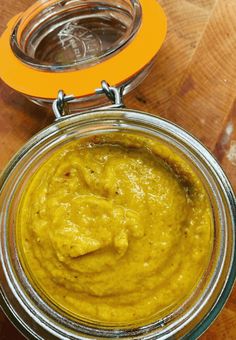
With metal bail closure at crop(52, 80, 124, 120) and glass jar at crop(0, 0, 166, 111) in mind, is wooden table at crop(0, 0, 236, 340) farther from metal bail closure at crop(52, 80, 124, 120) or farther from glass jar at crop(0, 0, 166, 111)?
metal bail closure at crop(52, 80, 124, 120)

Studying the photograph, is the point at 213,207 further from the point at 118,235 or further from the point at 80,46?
the point at 80,46

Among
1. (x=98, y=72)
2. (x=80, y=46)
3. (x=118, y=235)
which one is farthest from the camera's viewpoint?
(x=80, y=46)

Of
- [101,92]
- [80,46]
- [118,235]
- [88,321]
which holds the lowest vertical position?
[88,321]

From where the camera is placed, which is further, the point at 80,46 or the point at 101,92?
the point at 80,46

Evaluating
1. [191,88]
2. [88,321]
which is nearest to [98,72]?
[191,88]

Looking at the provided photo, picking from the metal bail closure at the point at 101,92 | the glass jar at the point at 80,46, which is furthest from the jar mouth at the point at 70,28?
the metal bail closure at the point at 101,92

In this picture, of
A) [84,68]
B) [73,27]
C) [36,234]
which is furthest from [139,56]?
[36,234]
